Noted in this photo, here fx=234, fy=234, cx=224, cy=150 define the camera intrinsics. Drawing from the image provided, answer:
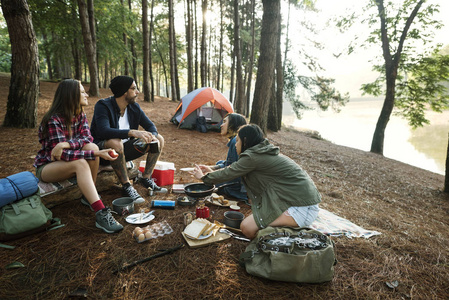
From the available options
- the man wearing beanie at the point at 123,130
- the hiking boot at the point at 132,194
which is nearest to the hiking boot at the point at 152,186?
the man wearing beanie at the point at 123,130

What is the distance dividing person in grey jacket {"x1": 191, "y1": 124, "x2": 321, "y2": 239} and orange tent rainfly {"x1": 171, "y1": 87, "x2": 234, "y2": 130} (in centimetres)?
542

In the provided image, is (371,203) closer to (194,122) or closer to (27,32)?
(194,122)

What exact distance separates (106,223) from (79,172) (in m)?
0.57

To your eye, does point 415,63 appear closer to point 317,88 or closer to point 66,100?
point 317,88

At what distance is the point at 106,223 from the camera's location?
2.29 metres

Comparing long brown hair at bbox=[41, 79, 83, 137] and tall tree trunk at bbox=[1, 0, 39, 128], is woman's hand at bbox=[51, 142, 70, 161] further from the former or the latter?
tall tree trunk at bbox=[1, 0, 39, 128]

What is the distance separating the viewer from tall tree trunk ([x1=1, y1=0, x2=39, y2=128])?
4484 millimetres

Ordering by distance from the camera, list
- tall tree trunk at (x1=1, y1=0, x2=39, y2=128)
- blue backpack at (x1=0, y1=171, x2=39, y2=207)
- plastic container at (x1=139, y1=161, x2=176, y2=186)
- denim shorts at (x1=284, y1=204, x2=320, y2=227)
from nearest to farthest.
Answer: blue backpack at (x1=0, y1=171, x2=39, y2=207)
denim shorts at (x1=284, y1=204, x2=320, y2=227)
plastic container at (x1=139, y1=161, x2=176, y2=186)
tall tree trunk at (x1=1, y1=0, x2=39, y2=128)

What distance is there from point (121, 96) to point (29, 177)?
1403mm

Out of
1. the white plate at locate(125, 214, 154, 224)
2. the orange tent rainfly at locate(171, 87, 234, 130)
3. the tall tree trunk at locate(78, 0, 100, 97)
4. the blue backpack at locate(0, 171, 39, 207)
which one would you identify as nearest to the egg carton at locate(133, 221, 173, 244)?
the white plate at locate(125, 214, 154, 224)

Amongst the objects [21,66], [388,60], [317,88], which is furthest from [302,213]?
[317,88]

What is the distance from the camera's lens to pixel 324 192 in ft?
14.1

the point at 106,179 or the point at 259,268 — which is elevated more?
the point at 106,179

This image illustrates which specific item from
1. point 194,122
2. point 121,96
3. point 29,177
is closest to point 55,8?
point 194,122
